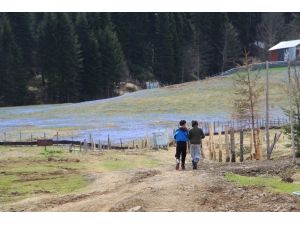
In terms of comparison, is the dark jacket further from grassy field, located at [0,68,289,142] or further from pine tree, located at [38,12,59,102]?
pine tree, located at [38,12,59,102]

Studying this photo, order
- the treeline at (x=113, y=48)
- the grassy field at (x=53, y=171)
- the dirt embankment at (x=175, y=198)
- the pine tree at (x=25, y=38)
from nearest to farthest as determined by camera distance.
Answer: the dirt embankment at (x=175, y=198), the grassy field at (x=53, y=171), the treeline at (x=113, y=48), the pine tree at (x=25, y=38)

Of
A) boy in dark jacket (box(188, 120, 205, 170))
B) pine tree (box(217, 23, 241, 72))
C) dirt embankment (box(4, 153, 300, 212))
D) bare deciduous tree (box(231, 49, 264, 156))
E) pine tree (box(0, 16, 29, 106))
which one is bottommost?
dirt embankment (box(4, 153, 300, 212))

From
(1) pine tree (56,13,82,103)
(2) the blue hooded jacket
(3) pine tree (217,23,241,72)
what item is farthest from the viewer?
(3) pine tree (217,23,241,72)

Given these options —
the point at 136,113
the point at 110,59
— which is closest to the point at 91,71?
the point at 110,59

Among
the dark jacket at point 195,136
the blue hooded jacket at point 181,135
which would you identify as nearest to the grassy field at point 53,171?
the blue hooded jacket at point 181,135

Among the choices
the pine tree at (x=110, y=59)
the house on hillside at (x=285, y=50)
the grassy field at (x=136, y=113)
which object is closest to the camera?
the grassy field at (x=136, y=113)

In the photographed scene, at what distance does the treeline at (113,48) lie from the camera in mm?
97250

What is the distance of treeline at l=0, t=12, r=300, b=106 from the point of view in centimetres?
9725

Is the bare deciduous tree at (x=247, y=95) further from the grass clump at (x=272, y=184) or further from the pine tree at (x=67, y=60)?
the pine tree at (x=67, y=60)

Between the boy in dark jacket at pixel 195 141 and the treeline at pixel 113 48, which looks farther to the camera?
the treeline at pixel 113 48

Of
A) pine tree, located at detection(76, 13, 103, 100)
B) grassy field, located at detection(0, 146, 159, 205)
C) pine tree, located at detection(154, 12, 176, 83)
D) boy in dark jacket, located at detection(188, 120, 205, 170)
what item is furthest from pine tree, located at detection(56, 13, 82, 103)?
boy in dark jacket, located at detection(188, 120, 205, 170)

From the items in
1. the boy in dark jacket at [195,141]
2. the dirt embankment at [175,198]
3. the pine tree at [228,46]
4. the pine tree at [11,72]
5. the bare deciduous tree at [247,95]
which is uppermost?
the pine tree at [228,46]

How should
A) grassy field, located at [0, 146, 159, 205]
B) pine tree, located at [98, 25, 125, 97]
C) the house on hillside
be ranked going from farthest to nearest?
pine tree, located at [98, 25, 125, 97]
the house on hillside
grassy field, located at [0, 146, 159, 205]

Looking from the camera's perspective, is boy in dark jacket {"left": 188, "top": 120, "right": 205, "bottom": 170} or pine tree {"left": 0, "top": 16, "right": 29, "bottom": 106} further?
pine tree {"left": 0, "top": 16, "right": 29, "bottom": 106}
